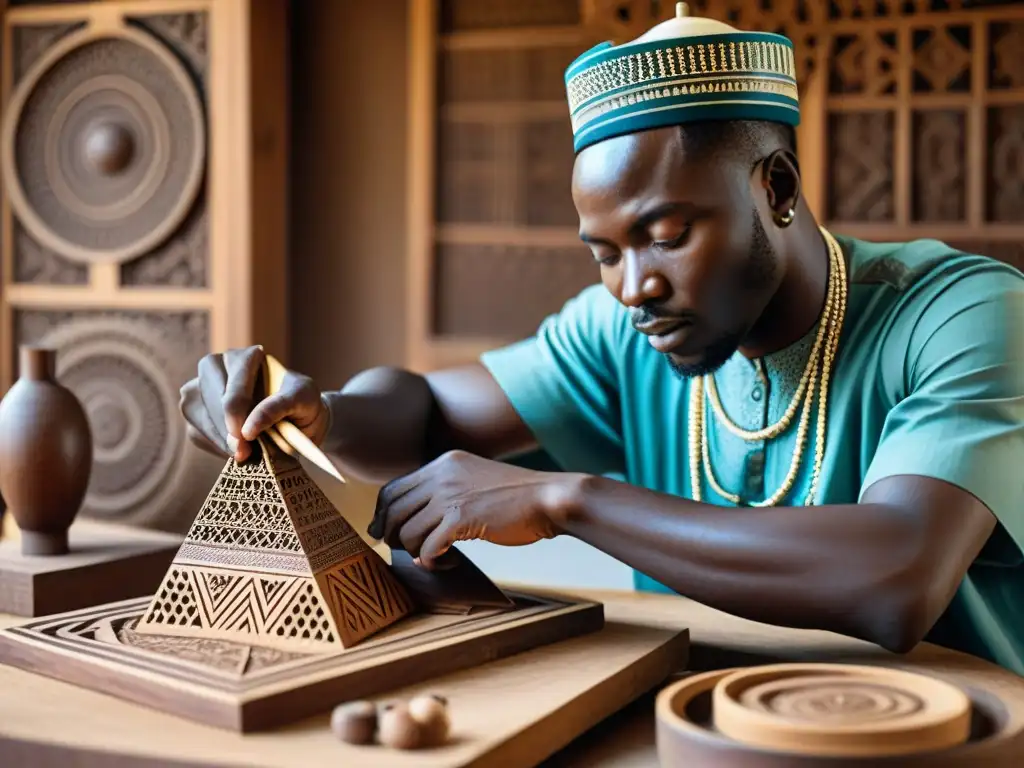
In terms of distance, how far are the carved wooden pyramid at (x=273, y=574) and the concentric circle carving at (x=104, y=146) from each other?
2.32 meters

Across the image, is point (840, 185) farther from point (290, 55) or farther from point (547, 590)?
point (547, 590)

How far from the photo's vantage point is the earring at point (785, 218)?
146 cm

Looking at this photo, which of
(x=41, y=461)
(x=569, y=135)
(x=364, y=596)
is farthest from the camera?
(x=569, y=135)

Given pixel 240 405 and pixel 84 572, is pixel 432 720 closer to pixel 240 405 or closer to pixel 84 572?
pixel 240 405

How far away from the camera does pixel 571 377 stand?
183 centimetres

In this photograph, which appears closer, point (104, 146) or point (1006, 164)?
point (1006, 164)

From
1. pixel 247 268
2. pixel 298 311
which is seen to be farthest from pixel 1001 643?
pixel 298 311

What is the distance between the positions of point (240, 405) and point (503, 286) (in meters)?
2.13

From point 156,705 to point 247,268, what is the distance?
2.47 meters

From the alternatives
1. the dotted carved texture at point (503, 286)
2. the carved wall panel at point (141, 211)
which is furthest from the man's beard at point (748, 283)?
the carved wall panel at point (141, 211)

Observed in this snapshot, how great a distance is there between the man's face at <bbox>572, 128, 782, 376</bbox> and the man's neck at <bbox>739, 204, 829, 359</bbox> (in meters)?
0.11

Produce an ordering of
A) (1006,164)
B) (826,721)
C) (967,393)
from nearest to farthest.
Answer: (826,721) → (967,393) → (1006,164)

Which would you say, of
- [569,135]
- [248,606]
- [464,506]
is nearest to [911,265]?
[464,506]

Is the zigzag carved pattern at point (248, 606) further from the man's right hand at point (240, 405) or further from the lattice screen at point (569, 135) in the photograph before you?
the lattice screen at point (569, 135)
